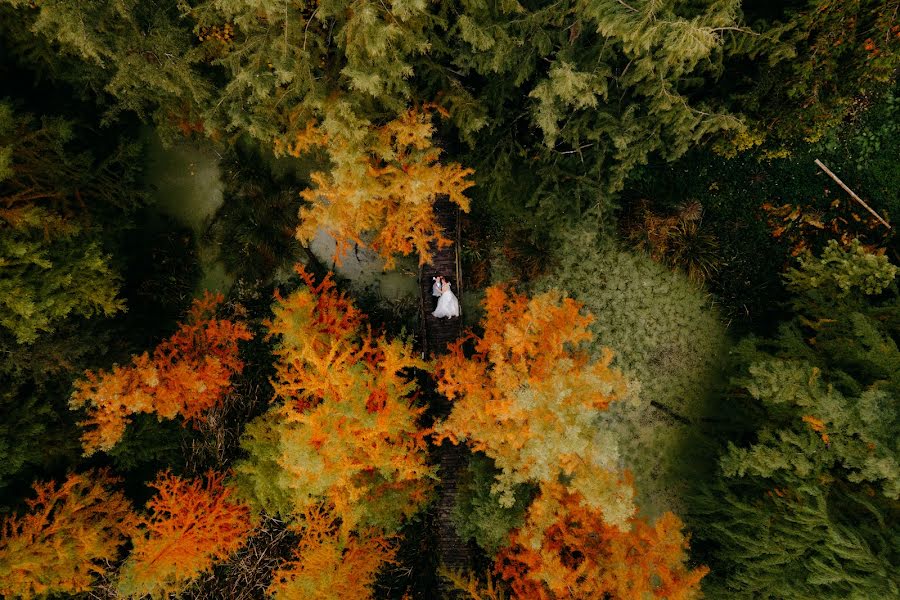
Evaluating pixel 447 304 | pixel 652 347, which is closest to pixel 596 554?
pixel 652 347

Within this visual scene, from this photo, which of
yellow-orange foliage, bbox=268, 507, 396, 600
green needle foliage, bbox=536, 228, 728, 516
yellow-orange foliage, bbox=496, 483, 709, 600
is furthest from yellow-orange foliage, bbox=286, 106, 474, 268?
yellow-orange foliage, bbox=268, 507, 396, 600

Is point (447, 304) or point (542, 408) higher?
point (542, 408)

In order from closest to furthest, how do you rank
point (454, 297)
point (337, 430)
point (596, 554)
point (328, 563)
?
point (337, 430) < point (596, 554) < point (328, 563) < point (454, 297)

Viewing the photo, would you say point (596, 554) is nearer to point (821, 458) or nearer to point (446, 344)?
point (821, 458)

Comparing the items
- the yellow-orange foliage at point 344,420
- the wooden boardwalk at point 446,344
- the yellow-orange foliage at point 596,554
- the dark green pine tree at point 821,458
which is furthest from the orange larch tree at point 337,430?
the dark green pine tree at point 821,458

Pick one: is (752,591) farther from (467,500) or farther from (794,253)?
(794,253)

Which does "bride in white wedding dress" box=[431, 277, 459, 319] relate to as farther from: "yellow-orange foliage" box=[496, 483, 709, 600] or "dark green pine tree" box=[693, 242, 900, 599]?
"dark green pine tree" box=[693, 242, 900, 599]

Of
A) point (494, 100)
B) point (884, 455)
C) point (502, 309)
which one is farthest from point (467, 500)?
point (494, 100)
